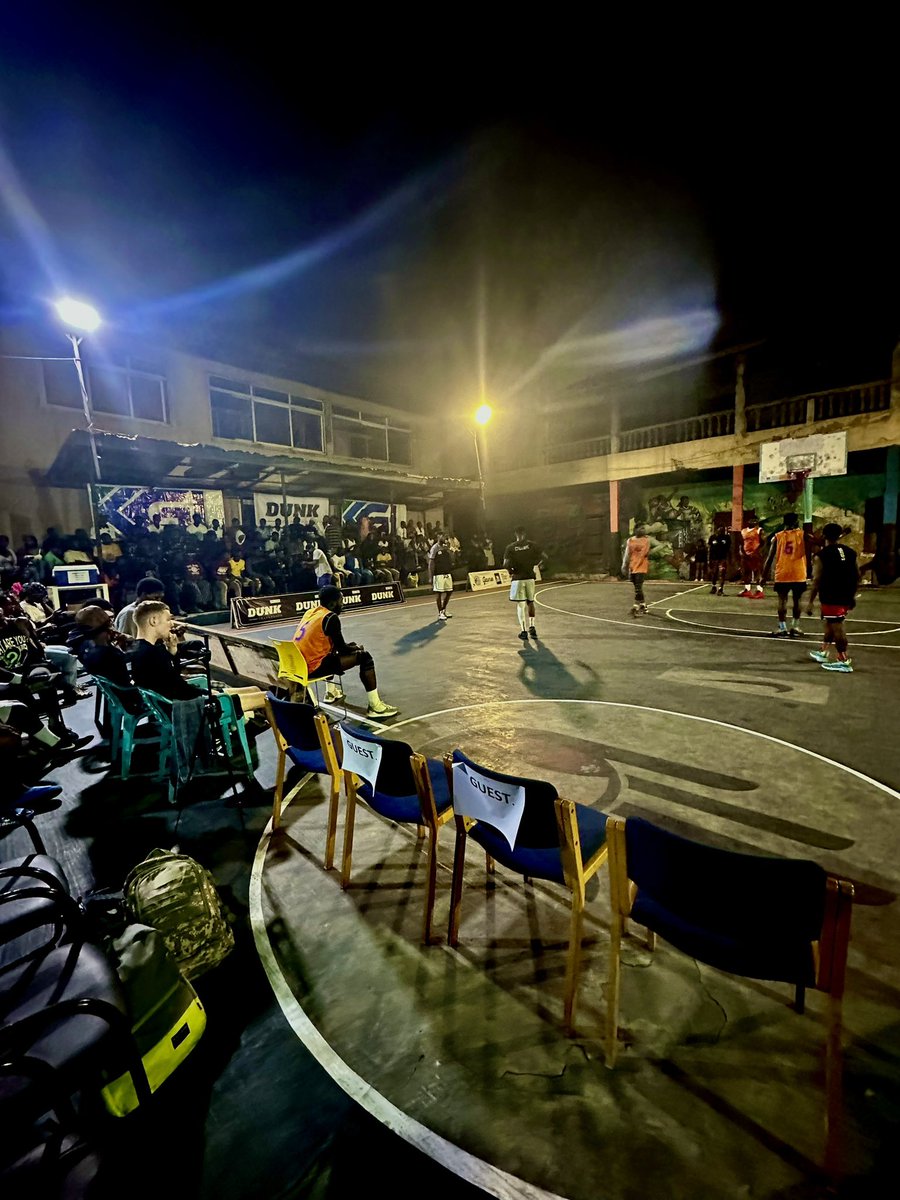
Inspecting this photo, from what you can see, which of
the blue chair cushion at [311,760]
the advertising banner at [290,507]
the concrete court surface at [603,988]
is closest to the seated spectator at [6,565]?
the advertising banner at [290,507]

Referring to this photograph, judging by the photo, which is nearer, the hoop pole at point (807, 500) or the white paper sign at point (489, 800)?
the white paper sign at point (489, 800)

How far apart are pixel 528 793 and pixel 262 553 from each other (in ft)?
50.0

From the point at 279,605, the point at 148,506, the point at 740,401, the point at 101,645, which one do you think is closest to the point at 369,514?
the point at 148,506

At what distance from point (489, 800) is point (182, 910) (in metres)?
1.64

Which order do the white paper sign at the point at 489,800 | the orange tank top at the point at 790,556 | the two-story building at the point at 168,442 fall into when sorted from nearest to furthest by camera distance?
the white paper sign at the point at 489,800 < the orange tank top at the point at 790,556 < the two-story building at the point at 168,442

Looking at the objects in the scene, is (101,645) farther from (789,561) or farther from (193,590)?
(789,561)

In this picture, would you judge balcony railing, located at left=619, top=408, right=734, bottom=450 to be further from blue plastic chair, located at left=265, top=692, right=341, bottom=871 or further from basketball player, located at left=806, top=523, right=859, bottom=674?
blue plastic chair, located at left=265, top=692, right=341, bottom=871

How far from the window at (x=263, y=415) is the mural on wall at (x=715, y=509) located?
13.9 m

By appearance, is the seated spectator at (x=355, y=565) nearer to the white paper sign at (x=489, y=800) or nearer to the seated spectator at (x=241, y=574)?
the seated spectator at (x=241, y=574)

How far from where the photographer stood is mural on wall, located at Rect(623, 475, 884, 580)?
17281 millimetres

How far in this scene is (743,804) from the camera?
12.1 feet

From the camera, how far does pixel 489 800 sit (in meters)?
2.41

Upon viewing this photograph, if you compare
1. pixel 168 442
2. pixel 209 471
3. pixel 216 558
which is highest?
pixel 168 442

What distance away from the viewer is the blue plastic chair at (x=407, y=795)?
2648mm
